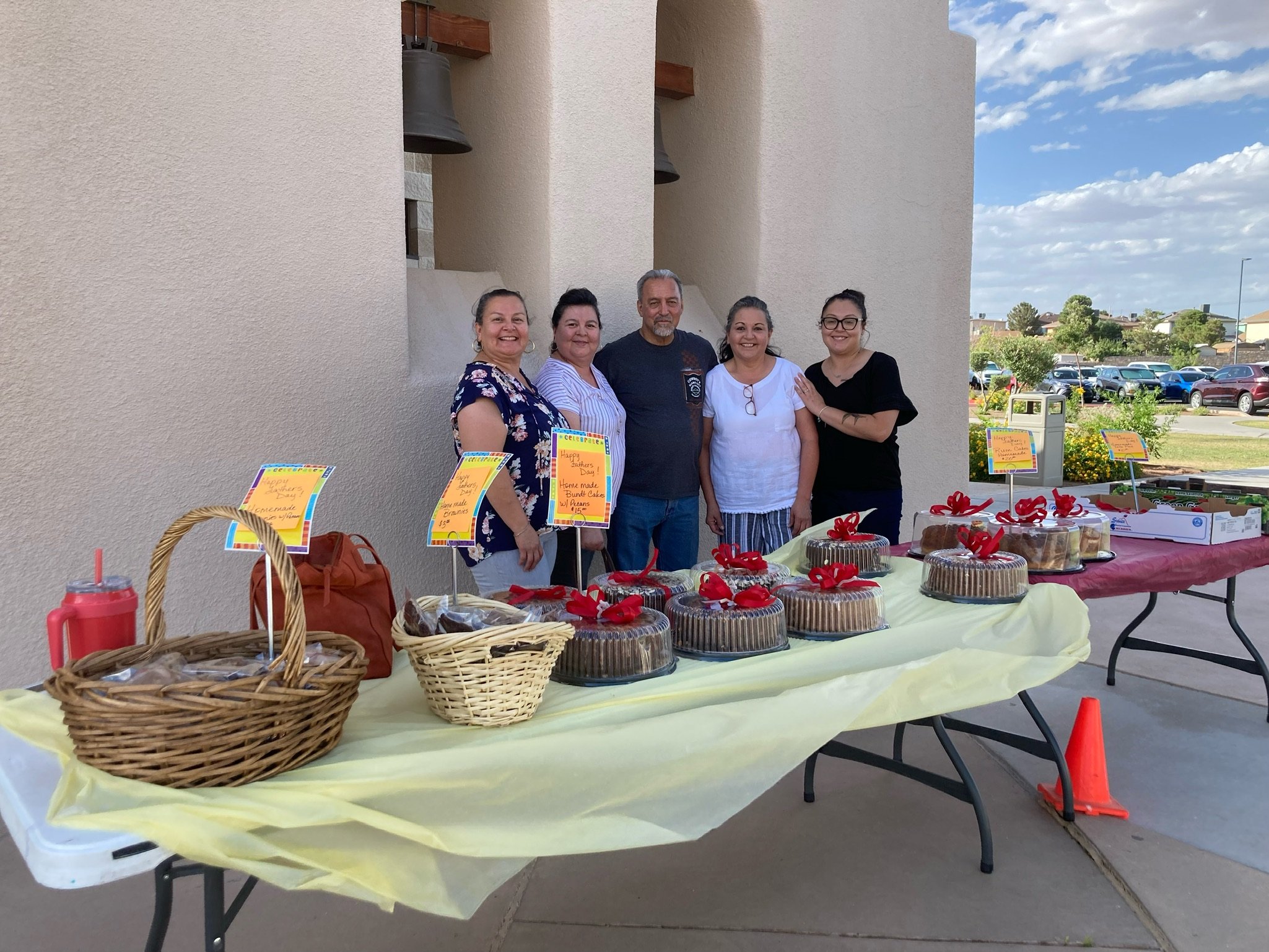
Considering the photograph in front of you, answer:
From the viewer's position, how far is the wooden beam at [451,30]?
3701 mm

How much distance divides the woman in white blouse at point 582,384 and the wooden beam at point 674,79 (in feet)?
6.19

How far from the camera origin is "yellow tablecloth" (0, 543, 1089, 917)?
1260 mm

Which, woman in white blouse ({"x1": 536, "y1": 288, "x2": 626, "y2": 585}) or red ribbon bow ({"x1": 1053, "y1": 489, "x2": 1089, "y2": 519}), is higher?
woman in white blouse ({"x1": 536, "y1": 288, "x2": 626, "y2": 585})

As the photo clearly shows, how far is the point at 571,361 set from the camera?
322 centimetres

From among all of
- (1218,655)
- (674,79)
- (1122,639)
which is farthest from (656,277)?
(1218,655)

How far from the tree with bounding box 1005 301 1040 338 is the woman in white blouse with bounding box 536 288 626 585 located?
190 feet

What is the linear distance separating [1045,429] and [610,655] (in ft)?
31.8

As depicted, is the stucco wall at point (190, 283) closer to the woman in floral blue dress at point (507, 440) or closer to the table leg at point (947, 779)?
the woman in floral blue dress at point (507, 440)

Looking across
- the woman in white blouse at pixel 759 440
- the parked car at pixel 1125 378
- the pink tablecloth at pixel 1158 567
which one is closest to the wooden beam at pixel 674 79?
the woman in white blouse at pixel 759 440

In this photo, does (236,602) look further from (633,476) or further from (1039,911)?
(1039,911)

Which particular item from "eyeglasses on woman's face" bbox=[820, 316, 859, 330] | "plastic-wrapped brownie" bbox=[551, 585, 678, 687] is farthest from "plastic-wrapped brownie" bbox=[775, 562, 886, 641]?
"eyeglasses on woman's face" bbox=[820, 316, 859, 330]

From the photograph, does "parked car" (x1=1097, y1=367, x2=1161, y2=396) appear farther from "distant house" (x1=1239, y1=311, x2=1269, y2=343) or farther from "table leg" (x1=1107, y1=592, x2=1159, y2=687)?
"distant house" (x1=1239, y1=311, x2=1269, y2=343)

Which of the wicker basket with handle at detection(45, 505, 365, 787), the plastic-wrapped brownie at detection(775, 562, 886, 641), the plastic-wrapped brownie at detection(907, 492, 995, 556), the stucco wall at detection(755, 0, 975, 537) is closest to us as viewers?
the wicker basket with handle at detection(45, 505, 365, 787)

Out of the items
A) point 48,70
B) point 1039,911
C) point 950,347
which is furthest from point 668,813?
point 950,347
